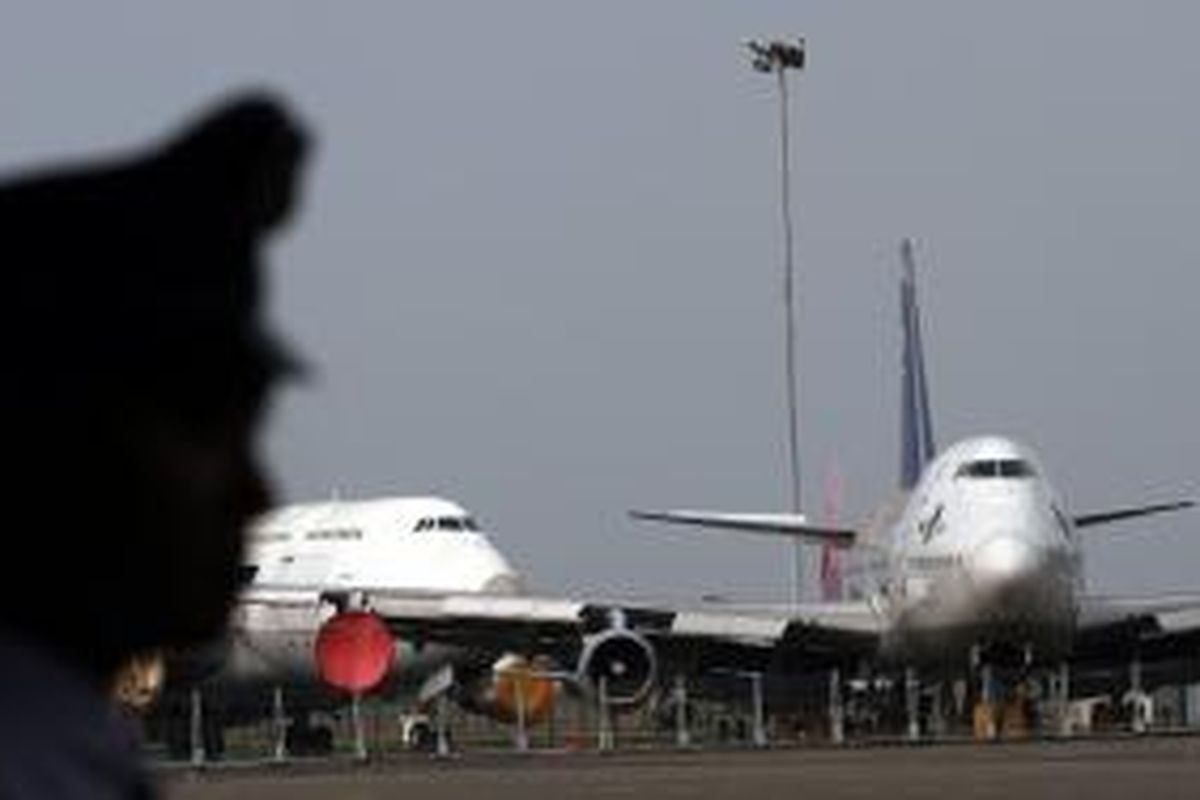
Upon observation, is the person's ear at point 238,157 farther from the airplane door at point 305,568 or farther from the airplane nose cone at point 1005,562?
the airplane door at point 305,568

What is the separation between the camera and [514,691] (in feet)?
167

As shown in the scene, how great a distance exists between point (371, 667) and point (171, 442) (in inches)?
1833

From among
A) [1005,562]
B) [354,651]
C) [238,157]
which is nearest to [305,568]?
[354,651]

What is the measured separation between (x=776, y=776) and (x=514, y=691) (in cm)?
2459

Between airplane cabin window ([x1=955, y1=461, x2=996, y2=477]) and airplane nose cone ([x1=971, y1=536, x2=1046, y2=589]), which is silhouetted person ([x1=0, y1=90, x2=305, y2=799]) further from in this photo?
airplane cabin window ([x1=955, y1=461, x2=996, y2=477])

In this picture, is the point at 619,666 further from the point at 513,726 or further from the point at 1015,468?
the point at 513,726

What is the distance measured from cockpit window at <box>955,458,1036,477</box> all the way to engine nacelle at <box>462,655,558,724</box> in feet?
26.9

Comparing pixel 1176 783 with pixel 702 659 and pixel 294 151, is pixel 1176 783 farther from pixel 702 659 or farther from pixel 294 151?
pixel 702 659

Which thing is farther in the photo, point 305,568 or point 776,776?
point 305,568

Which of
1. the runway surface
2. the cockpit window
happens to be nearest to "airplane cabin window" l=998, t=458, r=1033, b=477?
the cockpit window

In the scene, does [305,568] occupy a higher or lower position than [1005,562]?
higher

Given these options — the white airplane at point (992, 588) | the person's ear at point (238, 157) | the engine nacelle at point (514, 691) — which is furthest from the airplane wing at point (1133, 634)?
the person's ear at point (238, 157)

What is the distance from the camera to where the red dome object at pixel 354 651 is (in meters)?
46.0

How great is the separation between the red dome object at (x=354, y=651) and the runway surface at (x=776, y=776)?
8980 mm
